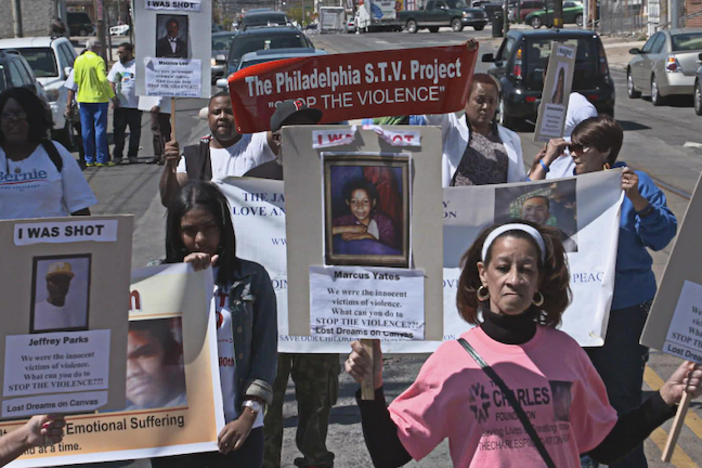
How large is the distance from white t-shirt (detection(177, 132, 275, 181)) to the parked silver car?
16972 mm

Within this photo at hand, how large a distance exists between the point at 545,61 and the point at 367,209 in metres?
14.6

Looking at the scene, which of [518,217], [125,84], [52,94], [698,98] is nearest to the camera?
[518,217]

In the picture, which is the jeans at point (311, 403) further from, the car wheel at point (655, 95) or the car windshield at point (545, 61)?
the car wheel at point (655, 95)

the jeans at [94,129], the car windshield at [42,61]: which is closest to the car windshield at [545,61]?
the jeans at [94,129]

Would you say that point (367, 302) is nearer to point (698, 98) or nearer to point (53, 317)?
point (53, 317)

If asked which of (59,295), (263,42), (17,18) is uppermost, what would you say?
(17,18)

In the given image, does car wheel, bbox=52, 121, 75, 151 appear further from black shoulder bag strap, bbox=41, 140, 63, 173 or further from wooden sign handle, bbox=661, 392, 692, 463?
wooden sign handle, bbox=661, 392, 692, 463

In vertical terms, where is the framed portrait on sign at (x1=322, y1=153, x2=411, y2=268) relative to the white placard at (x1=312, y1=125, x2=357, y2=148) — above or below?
below

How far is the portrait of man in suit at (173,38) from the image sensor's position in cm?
512

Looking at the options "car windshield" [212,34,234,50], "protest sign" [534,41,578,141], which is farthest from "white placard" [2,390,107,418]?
"car windshield" [212,34,234,50]

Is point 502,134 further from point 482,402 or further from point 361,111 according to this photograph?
point 482,402

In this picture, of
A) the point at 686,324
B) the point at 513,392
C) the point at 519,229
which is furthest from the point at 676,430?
the point at 519,229

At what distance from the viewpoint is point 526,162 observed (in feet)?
45.5

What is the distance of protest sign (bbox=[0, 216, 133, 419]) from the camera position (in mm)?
2703
